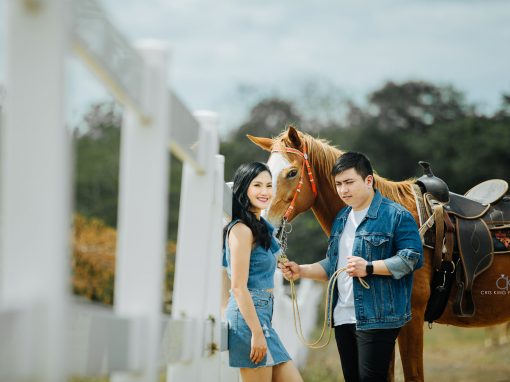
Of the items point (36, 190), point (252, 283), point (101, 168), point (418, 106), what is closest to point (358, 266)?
point (252, 283)

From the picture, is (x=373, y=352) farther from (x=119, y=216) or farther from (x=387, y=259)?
(x=119, y=216)

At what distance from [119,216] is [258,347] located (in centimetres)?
155

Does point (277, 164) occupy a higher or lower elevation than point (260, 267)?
higher

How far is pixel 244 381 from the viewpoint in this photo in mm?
3672

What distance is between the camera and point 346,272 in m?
4.07

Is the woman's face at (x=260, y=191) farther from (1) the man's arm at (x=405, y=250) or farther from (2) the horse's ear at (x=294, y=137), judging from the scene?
(2) the horse's ear at (x=294, y=137)

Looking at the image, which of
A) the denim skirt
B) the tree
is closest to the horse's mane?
the denim skirt

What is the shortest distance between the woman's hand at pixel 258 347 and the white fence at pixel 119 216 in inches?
12.1

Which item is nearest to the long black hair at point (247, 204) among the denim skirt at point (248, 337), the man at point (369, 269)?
the denim skirt at point (248, 337)

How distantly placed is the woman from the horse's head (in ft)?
2.77

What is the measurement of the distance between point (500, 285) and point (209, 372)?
2.80 metres

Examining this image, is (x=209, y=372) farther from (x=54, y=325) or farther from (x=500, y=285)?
(x=500, y=285)

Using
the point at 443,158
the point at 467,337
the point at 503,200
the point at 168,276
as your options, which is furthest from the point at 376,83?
the point at 503,200

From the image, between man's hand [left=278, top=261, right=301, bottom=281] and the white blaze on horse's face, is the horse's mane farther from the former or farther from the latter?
man's hand [left=278, top=261, right=301, bottom=281]
